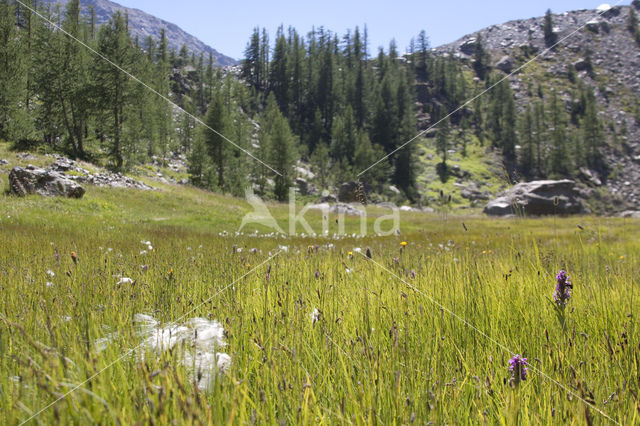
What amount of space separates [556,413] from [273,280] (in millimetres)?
2679

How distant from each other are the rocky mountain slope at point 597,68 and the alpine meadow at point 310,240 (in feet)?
3.35

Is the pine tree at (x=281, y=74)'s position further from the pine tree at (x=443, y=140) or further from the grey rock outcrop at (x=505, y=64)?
the grey rock outcrop at (x=505, y=64)

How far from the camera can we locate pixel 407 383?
1.52 metres

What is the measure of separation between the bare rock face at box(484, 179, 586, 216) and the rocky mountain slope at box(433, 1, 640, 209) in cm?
5526

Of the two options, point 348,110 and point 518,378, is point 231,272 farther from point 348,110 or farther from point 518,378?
point 348,110

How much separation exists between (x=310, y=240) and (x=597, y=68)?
162722 millimetres

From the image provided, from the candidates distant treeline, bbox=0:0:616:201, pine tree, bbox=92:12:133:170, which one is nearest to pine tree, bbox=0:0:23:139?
distant treeline, bbox=0:0:616:201

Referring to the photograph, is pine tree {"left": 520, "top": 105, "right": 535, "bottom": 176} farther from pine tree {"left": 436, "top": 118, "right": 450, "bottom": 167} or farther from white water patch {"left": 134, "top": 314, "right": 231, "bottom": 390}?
white water patch {"left": 134, "top": 314, "right": 231, "bottom": 390}

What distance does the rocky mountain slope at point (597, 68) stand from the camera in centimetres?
9319

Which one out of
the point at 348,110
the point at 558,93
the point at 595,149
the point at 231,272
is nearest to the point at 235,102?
the point at 348,110

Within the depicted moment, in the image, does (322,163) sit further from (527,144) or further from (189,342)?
(189,342)

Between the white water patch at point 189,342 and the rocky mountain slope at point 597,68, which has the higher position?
the rocky mountain slope at point 597,68

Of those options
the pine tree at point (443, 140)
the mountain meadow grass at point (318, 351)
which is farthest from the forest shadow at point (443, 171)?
the mountain meadow grass at point (318, 351)

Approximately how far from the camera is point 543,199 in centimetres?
3706
